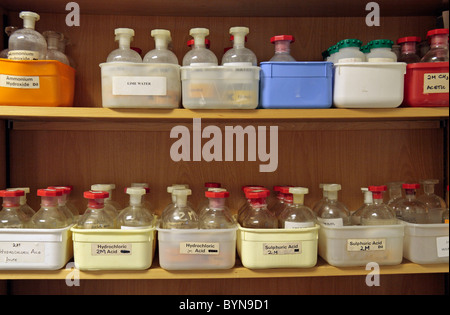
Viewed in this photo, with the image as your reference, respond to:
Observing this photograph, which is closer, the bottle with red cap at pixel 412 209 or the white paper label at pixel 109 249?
the white paper label at pixel 109 249

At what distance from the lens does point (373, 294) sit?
1520 millimetres

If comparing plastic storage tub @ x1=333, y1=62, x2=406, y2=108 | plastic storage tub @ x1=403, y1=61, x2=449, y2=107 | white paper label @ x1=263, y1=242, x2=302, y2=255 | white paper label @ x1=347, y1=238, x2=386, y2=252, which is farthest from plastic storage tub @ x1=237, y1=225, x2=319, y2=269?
plastic storage tub @ x1=403, y1=61, x2=449, y2=107

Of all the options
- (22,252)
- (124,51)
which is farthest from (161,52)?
(22,252)

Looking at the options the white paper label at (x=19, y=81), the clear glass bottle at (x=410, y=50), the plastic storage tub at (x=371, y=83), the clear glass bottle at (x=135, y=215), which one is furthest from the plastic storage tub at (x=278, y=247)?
the white paper label at (x=19, y=81)

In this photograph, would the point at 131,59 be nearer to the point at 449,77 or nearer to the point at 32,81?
the point at 32,81

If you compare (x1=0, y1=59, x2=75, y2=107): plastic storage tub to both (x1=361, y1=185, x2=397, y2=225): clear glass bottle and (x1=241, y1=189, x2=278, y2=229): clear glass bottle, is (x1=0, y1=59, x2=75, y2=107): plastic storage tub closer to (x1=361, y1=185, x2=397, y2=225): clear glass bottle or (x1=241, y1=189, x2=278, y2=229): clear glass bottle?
(x1=241, y1=189, x2=278, y2=229): clear glass bottle

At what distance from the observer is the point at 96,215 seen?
1.16 m

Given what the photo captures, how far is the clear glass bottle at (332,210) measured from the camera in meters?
1.25

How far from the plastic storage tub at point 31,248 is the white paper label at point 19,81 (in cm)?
44

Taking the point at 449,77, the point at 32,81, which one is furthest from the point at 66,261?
the point at 449,77

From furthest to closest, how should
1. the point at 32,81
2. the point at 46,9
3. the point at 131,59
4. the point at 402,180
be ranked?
the point at 402,180 → the point at 46,9 → the point at 131,59 → the point at 32,81

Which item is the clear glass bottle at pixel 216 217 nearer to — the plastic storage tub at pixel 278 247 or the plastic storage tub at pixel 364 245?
the plastic storage tub at pixel 278 247

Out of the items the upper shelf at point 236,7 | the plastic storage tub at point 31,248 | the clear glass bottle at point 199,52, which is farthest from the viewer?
the upper shelf at point 236,7

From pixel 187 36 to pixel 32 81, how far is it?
24.0 inches
